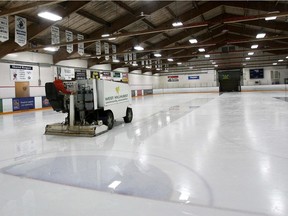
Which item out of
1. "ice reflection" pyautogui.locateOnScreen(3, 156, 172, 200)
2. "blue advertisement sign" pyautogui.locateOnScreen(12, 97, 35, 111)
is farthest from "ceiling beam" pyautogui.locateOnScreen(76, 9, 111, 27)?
"ice reflection" pyautogui.locateOnScreen(3, 156, 172, 200)

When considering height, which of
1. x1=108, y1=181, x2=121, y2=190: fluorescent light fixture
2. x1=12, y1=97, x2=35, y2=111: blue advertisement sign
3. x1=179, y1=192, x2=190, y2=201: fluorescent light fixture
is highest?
x1=12, y1=97, x2=35, y2=111: blue advertisement sign

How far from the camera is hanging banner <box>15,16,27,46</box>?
1084 centimetres

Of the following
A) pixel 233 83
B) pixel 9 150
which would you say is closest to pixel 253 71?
pixel 233 83

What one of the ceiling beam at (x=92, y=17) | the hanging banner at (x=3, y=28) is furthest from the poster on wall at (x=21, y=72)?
the ceiling beam at (x=92, y=17)

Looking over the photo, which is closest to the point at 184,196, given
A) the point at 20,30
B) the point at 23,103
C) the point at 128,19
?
the point at 20,30

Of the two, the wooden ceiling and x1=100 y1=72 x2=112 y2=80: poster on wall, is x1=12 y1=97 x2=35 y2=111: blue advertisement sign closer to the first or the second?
the wooden ceiling

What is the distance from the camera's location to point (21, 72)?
16359mm

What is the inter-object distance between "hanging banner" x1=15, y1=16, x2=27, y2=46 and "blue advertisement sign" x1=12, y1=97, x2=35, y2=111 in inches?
236

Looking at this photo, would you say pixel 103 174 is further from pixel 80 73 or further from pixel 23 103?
pixel 80 73

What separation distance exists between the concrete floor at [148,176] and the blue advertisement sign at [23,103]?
1103 centimetres

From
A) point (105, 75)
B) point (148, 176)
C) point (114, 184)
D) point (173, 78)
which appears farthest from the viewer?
point (173, 78)

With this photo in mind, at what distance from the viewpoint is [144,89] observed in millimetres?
35500

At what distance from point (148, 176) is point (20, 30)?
10.7 m

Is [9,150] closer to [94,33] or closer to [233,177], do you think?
[233,177]
